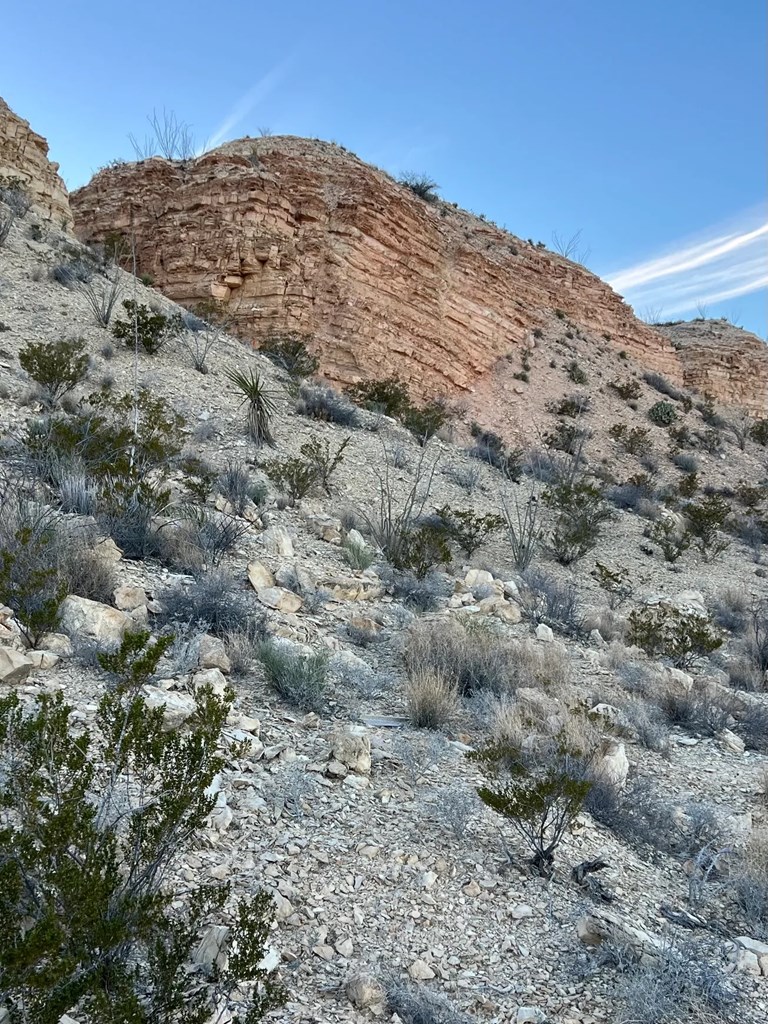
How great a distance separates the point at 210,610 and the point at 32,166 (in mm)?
17485

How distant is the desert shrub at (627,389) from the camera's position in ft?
76.2

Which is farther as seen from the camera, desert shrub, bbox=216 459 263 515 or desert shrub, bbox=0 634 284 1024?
desert shrub, bbox=216 459 263 515

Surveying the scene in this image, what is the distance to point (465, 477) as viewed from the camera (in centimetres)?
1376

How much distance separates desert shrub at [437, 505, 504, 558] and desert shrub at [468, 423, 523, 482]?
14.6 ft

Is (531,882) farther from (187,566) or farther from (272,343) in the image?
(272,343)

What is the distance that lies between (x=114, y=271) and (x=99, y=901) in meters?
16.6

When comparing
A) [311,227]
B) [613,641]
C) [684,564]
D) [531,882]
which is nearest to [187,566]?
[531,882]

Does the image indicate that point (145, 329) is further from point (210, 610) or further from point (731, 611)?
point (731, 611)

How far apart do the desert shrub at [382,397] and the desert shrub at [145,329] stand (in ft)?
15.6

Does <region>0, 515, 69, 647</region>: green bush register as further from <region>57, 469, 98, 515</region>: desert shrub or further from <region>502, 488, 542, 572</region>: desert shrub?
<region>502, 488, 542, 572</region>: desert shrub

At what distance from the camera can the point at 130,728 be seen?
2.18 m

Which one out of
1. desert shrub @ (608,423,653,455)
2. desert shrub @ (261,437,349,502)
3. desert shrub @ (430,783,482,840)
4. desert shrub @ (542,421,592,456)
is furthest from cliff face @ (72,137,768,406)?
desert shrub @ (430,783,482,840)

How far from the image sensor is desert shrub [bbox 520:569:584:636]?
24.4ft

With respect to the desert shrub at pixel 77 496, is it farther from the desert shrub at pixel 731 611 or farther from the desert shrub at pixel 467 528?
the desert shrub at pixel 731 611
